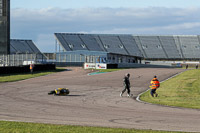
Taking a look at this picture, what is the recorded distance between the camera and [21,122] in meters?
12.5

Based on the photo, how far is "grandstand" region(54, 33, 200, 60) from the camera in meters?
113

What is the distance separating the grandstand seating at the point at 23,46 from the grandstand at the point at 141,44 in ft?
55.2

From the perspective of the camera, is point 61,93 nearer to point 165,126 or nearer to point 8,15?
point 165,126

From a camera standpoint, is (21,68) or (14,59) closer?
(21,68)

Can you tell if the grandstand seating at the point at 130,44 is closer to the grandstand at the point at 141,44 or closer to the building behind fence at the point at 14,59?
the grandstand at the point at 141,44

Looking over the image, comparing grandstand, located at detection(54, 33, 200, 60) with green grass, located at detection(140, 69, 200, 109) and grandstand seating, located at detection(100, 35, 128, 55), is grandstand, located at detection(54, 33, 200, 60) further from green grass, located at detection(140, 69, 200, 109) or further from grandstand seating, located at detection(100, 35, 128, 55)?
green grass, located at detection(140, 69, 200, 109)

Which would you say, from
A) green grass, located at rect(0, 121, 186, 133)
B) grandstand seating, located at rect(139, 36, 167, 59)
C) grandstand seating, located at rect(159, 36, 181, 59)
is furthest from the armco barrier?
grandstand seating, located at rect(159, 36, 181, 59)

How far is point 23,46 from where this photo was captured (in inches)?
4879

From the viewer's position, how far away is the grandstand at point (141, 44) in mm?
112938

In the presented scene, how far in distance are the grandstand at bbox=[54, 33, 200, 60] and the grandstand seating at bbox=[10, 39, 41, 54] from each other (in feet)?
55.2

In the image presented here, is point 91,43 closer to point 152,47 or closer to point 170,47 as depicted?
point 152,47

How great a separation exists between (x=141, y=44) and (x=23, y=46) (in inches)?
1606

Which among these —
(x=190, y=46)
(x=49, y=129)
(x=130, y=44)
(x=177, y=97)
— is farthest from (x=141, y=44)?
(x=49, y=129)

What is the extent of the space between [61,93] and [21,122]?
37.8 feet
